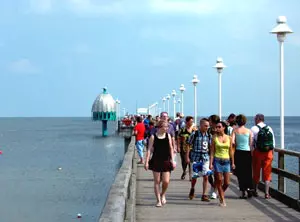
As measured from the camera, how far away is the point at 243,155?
11633mm

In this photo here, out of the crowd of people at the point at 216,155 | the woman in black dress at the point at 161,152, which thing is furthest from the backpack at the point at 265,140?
the woman in black dress at the point at 161,152

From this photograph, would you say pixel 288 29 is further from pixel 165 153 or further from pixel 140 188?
pixel 140 188

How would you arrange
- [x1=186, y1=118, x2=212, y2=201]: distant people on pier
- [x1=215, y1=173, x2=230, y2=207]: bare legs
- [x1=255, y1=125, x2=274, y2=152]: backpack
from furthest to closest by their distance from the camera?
[x1=255, y1=125, x2=274, y2=152]: backpack → [x1=186, y1=118, x2=212, y2=201]: distant people on pier → [x1=215, y1=173, x2=230, y2=207]: bare legs

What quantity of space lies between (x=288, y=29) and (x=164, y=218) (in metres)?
5.12

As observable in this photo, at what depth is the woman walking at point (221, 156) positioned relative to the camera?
Answer: 10734mm

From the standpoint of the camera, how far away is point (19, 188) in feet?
113

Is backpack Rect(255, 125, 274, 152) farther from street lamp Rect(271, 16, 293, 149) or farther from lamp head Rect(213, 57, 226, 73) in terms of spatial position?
lamp head Rect(213, 57, 226, 73)

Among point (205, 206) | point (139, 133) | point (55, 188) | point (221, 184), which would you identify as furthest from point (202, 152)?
point (55, 188)

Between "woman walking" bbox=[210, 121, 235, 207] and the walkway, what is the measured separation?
46 cm

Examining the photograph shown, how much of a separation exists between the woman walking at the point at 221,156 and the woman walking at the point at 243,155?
29.8 inches

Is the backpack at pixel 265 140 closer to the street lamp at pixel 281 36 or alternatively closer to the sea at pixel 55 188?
the street lamp at pixel 281 36

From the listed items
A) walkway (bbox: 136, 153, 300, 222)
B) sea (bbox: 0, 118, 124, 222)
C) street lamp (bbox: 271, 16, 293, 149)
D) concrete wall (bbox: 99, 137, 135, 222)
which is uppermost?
street lamp (bbox: 271, 16, 293, 149)

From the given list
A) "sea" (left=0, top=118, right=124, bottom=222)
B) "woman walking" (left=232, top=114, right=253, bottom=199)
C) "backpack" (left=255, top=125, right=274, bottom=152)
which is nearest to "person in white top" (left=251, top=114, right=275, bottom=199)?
"backpack" (left=255, top=125, right=274, bottom=152)

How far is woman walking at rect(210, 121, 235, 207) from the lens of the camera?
10.7m
